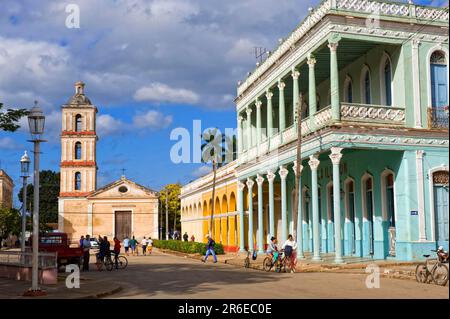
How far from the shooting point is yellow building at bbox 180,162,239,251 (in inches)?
1640

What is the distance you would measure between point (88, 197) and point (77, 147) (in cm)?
610

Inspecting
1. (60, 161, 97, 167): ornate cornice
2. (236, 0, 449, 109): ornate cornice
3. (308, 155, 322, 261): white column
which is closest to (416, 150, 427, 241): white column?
(308, 155, 322, 261): white column

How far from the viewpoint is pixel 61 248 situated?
25891 mm

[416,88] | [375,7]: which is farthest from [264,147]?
[375,7]

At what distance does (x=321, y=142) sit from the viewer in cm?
2406

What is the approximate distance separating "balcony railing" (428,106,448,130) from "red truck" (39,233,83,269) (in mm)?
15693

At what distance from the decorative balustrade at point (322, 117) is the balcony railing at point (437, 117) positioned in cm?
403

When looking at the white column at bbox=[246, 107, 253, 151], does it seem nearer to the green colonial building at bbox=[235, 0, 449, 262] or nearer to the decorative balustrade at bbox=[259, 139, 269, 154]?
the decorative balustrade at bbox=[259, 139, 269, 154]

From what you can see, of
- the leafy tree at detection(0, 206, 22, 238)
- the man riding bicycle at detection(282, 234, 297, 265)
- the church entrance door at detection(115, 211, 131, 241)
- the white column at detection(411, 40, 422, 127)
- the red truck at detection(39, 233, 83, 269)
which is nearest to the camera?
the man riding bicycle at detection(282, 234, 297, 265)

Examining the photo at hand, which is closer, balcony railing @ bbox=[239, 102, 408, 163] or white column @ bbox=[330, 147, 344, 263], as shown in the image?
white column @ bbox=[330, 147, 344, 263]
